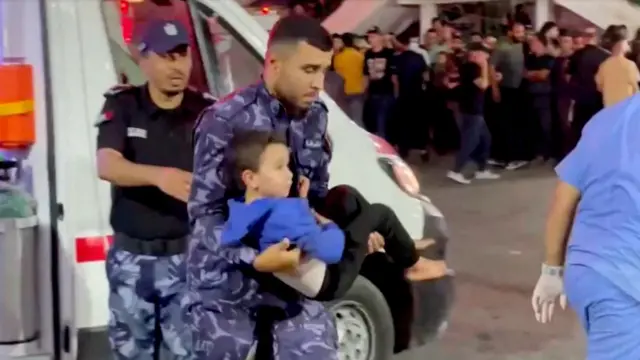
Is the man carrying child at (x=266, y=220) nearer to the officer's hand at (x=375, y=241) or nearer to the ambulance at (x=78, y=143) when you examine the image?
the officer's hand at (x=375, y=241)

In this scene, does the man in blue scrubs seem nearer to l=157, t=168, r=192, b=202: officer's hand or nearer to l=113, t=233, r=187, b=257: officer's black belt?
l=157, t=168, r=192, b=202: officer's hand

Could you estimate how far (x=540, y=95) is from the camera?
28.2 ft

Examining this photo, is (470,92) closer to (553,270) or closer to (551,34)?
(551,34)

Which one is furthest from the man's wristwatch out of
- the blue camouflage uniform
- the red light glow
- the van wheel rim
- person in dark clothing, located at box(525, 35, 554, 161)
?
person in dark clothing, located at box(525, 35, 554, 161)

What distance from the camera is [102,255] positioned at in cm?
345

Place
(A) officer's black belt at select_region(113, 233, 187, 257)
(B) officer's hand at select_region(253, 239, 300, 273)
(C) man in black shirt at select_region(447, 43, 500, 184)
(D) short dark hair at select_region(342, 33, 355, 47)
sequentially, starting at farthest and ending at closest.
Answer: (C) man in black shirt at select_region(447, 43, 500, 184) → (D) short dark hair at select_region(342, 33, 355, 47) → (A) officer's black belt at select_region(113, 233, 187, 257) → (B) officer's hand at select_region(253, 239, 300, 273)

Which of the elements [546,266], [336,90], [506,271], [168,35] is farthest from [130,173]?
[336,90]

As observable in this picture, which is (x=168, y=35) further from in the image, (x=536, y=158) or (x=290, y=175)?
(x=536, y=158)

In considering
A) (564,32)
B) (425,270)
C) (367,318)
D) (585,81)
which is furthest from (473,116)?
(367,318)

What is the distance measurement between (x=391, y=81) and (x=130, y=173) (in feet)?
20.1

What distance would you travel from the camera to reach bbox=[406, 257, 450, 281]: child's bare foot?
384cm

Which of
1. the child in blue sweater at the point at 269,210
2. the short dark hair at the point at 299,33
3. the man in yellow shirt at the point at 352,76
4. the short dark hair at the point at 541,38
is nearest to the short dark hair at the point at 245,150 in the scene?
the child in blue sweater at the point at 269,210

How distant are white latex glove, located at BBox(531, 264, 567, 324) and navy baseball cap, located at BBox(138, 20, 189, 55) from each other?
1.21 meters

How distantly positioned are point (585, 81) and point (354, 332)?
4.36 meters
